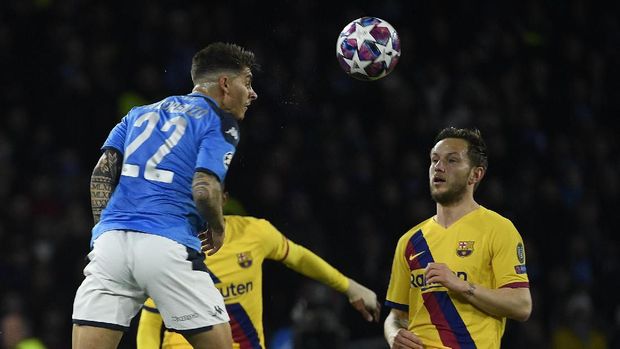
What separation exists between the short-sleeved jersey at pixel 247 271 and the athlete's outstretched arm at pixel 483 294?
127 cm

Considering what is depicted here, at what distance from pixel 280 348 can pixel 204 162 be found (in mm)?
5222

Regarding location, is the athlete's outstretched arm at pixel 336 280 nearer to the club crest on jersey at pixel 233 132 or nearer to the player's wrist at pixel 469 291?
the player's wrist at pixel 469 291

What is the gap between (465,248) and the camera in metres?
5.79

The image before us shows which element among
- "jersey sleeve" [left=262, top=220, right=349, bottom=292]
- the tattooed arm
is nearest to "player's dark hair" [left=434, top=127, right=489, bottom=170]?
"jersey sleeve" [left=262, top=220, right=349, bottom=292]

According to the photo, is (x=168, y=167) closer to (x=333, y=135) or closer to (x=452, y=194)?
(x=452, y=194)

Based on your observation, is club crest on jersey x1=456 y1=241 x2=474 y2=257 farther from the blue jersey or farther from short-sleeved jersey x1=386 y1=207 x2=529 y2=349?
the blue jersey

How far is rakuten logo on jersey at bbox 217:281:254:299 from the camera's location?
666 centimetres

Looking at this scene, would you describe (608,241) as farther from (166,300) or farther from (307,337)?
(166,300)

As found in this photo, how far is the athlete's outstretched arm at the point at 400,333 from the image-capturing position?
5.71 m

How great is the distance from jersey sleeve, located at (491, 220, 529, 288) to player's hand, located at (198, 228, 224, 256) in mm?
1462

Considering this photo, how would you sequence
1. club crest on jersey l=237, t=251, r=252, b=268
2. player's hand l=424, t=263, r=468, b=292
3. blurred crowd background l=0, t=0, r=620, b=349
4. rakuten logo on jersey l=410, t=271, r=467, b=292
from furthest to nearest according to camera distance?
blurred crowd background l=0, t=0, r=620, b=349 → club crest on jersey l=237, t=251, r=252, b=268 → rakuten logo on jersey l=410, t=271, r=467, b=292 → player's hand l=424, t=263, r=468, b=292

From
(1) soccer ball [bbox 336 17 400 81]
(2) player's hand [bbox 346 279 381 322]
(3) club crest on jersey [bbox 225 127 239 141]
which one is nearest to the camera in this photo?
(3) club crest on jersey [bbox 225 127 239 141]

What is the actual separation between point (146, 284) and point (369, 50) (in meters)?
2.68

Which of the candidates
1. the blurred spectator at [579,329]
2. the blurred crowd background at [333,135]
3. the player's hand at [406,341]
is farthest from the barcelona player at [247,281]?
the blurred spectator at [579,329]
